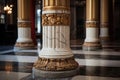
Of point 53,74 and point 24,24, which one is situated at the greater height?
point 24,24

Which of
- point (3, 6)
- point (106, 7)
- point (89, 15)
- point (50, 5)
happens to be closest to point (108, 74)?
point (50, 5)

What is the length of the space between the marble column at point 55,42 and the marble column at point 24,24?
20.6ft

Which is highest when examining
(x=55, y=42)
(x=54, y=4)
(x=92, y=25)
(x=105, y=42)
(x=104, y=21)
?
(x=54, y=4)

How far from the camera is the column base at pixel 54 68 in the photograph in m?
5.49

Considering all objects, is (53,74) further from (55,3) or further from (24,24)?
(24,24)

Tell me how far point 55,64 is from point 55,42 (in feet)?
1.41

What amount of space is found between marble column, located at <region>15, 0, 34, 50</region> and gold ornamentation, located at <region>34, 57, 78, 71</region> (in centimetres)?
635

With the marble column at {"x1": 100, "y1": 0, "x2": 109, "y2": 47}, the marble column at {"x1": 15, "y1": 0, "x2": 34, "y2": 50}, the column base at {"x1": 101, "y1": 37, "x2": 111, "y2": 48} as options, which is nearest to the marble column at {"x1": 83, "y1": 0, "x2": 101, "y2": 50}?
the marble column at {"x1": 15, "y1": 0, "x2": 34, "y2": 50}

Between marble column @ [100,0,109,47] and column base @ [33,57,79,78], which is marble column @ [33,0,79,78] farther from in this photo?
marble column @ [100,0,109,47]

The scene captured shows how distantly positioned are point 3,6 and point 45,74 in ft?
45.2

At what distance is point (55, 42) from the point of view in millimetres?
5648

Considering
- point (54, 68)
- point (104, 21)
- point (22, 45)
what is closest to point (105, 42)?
point (104, 21)

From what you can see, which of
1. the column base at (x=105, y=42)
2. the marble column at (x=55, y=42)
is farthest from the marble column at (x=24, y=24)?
the marble column at (x=55, y=42)

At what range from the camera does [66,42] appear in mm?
5742
